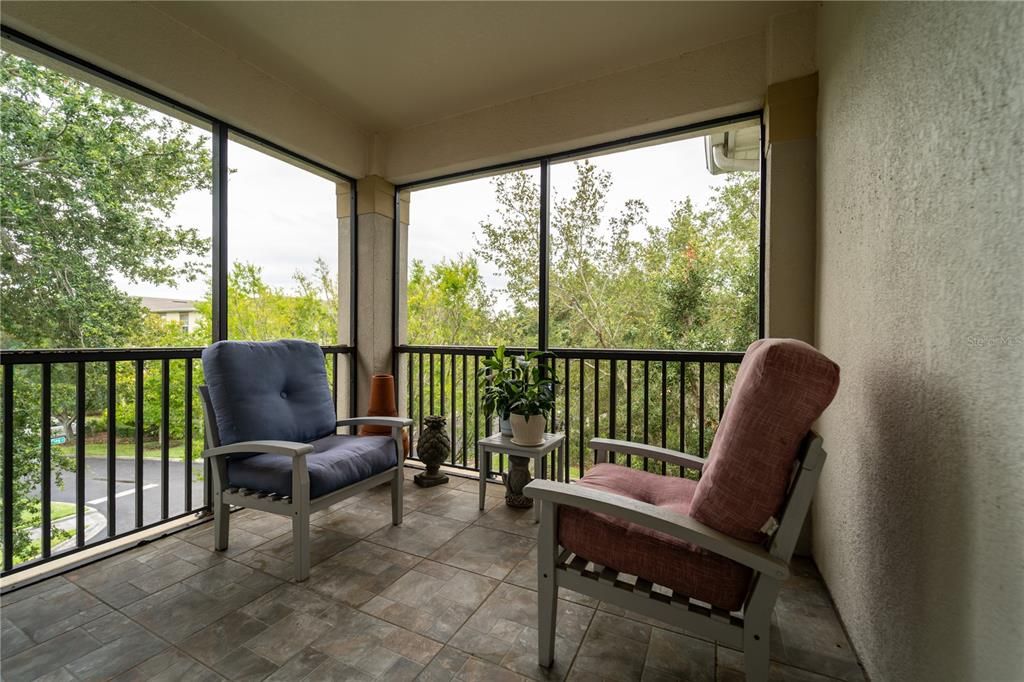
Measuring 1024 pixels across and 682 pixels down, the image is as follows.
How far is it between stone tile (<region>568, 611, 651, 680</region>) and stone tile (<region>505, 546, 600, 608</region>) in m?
0.10

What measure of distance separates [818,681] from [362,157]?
3.92 m

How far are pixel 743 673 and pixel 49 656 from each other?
2.15 m

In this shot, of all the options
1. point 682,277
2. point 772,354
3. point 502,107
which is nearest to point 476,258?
point 502,107

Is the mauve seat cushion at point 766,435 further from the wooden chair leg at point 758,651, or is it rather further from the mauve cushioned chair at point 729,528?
the wooden chair leg at point 758,651

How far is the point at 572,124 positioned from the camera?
2727mm

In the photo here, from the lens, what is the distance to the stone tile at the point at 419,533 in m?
2.05

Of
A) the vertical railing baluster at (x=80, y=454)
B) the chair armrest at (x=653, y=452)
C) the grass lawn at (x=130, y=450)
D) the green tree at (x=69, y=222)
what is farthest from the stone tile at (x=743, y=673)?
the green tree at (x=69, y=222)

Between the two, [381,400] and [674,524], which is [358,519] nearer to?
[381,400]

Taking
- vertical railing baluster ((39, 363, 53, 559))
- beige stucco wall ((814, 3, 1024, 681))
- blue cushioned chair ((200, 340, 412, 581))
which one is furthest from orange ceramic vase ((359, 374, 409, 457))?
beige stucco wall ((814, 3, 1024, 681))

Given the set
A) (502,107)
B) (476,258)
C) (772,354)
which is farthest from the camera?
(476,258)

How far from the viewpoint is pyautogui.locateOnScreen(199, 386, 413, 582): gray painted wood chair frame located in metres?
1.74

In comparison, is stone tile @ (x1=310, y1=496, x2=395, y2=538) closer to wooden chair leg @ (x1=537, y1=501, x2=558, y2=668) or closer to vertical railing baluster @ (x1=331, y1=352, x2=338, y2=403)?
vertical railing baluster @ (x1=331, y1=352, x2=338, y2=403)

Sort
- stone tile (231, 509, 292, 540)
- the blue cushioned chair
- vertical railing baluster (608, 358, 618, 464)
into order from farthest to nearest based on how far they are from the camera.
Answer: vertical railing baluster (608, 358, 618, 464) → stone tile (231, 509, 292, 540) → the blue cushioned chair

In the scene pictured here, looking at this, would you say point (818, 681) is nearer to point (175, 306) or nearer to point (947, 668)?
point (947, 668)
